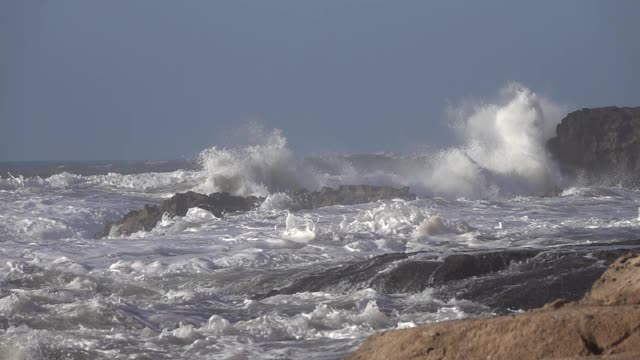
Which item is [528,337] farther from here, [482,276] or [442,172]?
[442,172]

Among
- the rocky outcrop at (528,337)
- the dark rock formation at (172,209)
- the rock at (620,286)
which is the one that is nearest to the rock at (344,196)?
the dark rock formation at (172,209)

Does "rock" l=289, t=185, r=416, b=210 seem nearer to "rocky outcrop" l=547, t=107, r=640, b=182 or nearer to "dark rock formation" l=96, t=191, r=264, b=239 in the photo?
"dark rock formation" l=96, t=191, r=264, b=239

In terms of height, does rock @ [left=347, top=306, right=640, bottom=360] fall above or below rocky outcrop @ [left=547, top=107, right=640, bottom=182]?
below

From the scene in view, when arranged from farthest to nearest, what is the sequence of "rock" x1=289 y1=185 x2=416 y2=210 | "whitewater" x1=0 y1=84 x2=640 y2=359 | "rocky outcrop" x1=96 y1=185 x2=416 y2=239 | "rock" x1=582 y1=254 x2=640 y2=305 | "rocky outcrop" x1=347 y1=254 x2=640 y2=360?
1. "rock" x1=289 y1=185 x2=416 y2=210
2. "rocky outcrop" x1=96 y1=185 x2=416 y2=239
3. "whitewater" x1=0 y1=84 x2=640 y2=359
4. "rock" x1=582 y1=254 x2=640 y2=305
5. "rocky outcrop" x1=347 y1=254 x2=640 y2=360

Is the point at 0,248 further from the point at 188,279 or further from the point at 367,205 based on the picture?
the point at 367,205

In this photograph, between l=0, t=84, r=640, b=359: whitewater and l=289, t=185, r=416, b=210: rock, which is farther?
l=289, t=185, r=416, b=210: rock

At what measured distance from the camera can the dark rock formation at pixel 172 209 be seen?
2078 centimetres

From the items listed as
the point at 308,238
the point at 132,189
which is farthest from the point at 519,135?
the point at 308,238

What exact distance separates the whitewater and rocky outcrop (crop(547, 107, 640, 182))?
0.61 m

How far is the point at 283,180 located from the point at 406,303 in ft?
73.3

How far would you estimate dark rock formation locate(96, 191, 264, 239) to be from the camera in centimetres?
2078

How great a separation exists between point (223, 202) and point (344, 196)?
10.7 ft

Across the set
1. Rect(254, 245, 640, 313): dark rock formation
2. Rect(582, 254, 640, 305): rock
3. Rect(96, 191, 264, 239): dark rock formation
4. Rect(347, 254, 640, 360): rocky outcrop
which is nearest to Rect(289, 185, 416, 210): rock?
Rect(96, 191, 264, 239): dark rock formation

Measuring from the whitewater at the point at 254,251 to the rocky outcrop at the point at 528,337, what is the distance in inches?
96.5
